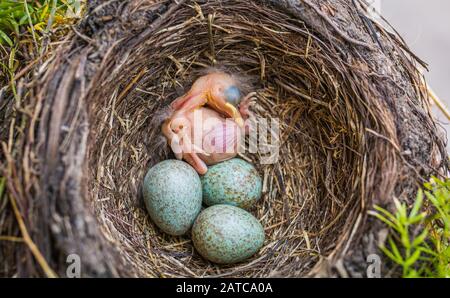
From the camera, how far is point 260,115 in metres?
1.77

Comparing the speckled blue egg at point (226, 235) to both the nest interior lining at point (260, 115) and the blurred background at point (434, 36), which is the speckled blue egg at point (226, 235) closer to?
the nest interior lining at point (260, 115)

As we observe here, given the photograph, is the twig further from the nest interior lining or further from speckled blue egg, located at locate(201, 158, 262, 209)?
speckled blue egg, located at locate(201, 158, 262, 209)

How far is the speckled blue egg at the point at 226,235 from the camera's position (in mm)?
1440

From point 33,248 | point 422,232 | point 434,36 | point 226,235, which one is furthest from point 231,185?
point 434,36

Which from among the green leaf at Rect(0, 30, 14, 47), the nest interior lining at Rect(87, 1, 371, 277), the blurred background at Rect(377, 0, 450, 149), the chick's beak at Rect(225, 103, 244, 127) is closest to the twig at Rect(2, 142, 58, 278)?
the nest interior lining at Rect(87, 1, 371, 277)

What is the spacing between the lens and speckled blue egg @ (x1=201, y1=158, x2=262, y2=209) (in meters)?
1.57

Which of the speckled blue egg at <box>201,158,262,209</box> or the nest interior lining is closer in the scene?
the nest interior lining

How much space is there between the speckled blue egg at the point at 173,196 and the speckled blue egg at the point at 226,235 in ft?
0.15

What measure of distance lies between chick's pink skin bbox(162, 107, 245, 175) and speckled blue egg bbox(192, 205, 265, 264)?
0.19 metres

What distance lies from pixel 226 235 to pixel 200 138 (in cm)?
36

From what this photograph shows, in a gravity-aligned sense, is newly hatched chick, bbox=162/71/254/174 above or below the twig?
above
